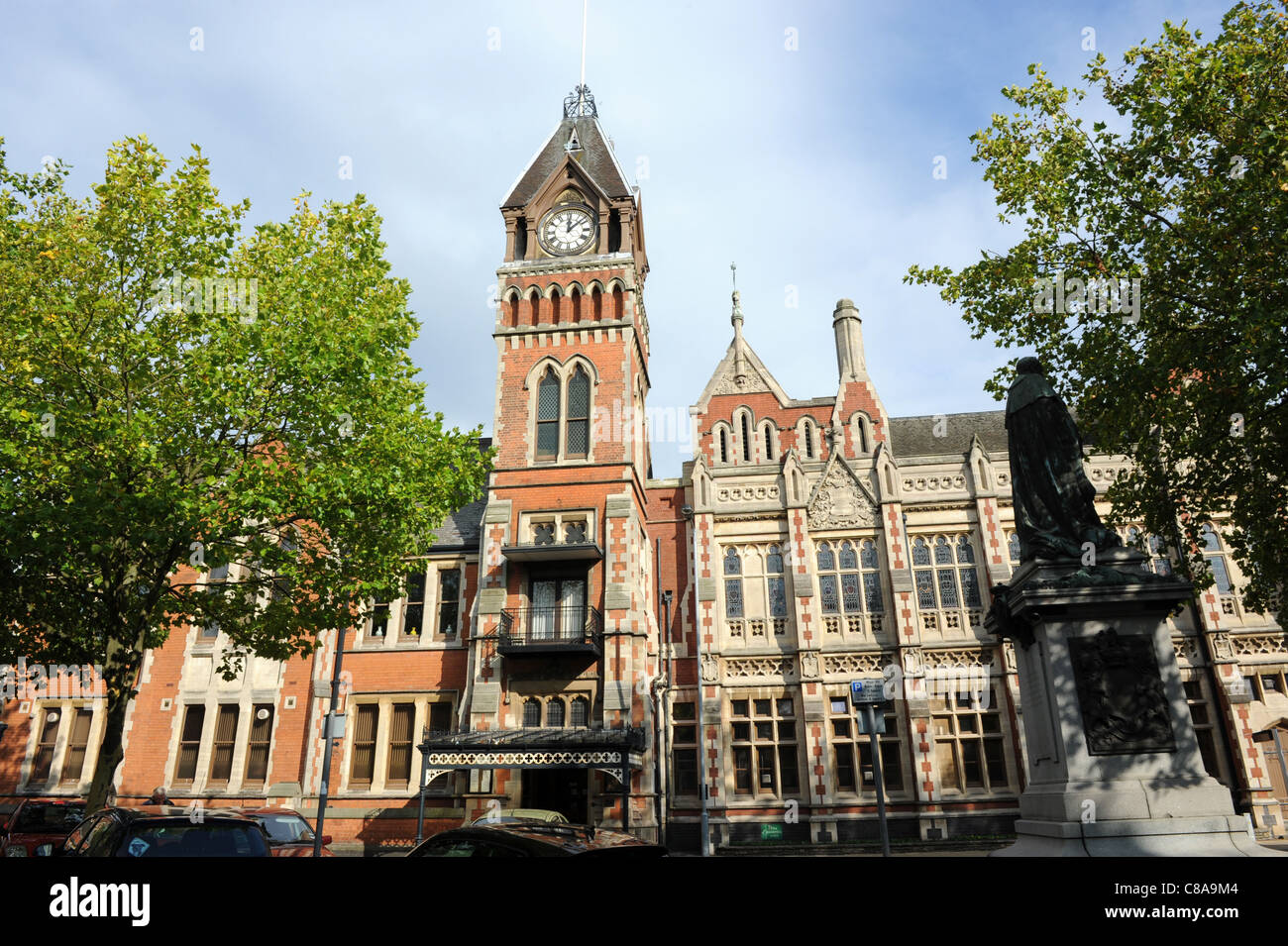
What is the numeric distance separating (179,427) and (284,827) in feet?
25.6

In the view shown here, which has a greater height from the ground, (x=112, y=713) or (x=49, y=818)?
(x=112, y=713)

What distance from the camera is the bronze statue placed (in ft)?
30.2

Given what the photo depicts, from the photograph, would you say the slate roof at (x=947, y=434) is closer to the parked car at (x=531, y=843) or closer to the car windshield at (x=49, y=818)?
the parked car at (x=531, y=843)

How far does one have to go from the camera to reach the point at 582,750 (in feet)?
62.4

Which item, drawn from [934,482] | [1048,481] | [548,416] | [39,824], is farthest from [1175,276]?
[39,824]

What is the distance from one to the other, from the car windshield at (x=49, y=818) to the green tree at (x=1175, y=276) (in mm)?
21982

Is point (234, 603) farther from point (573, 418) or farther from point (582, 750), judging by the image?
point (573, 418)

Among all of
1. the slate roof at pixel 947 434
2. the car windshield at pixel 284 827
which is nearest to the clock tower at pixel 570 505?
the car windshield at pixel 284 827

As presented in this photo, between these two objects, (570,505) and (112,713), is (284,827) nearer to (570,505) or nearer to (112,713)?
(112,713)

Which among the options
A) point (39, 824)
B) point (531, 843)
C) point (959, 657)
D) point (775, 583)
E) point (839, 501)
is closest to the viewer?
point (531, 843)

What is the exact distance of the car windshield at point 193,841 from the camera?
24.7 feet

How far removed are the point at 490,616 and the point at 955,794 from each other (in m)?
15.5

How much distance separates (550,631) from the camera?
23.1 m

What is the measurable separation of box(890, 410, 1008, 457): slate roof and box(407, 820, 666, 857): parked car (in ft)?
80.9
